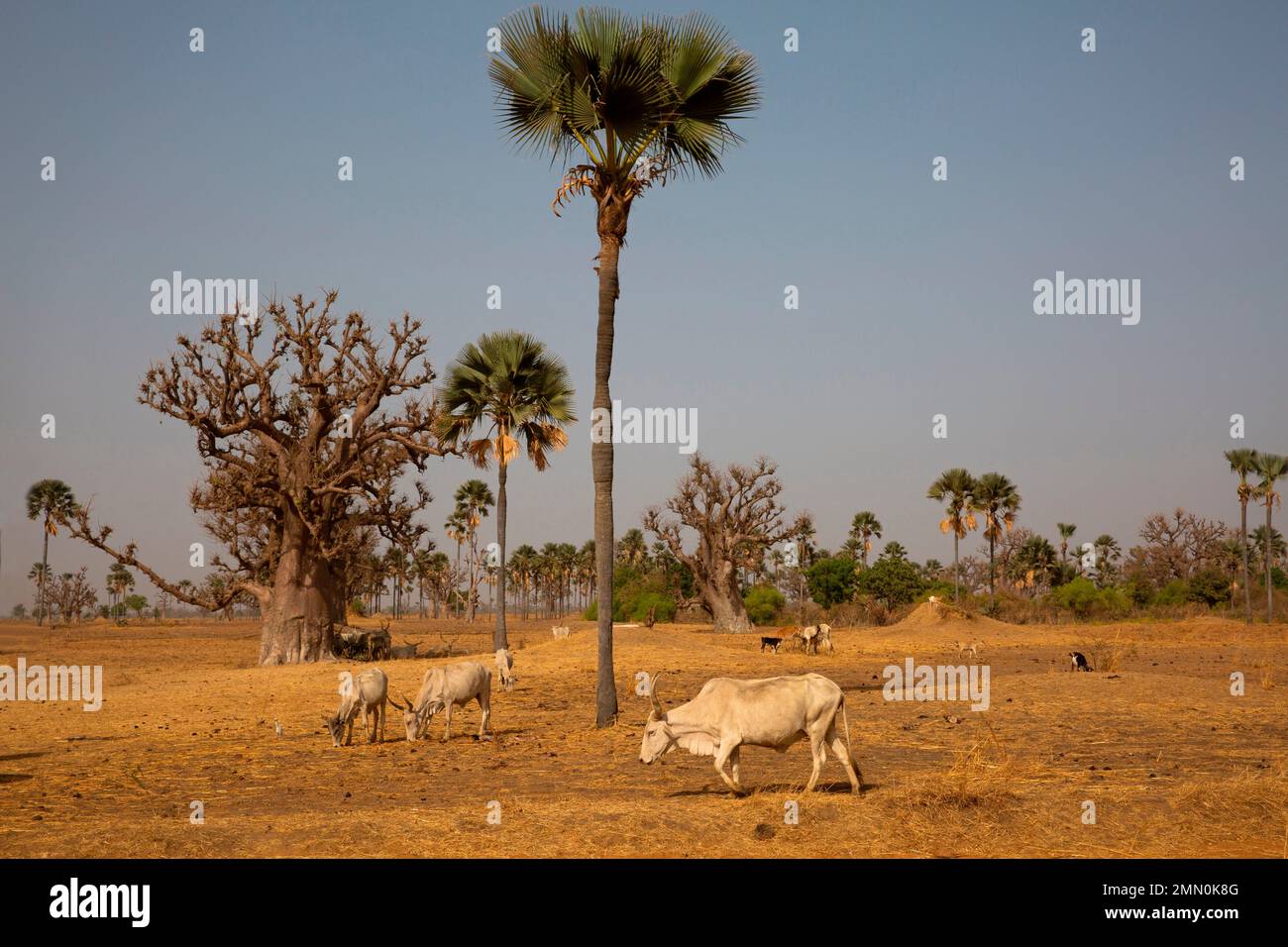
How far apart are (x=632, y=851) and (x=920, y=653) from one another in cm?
3460

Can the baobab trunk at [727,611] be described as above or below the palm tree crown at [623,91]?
below

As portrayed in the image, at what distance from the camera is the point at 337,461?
36.0 m

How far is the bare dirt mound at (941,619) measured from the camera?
175 ft

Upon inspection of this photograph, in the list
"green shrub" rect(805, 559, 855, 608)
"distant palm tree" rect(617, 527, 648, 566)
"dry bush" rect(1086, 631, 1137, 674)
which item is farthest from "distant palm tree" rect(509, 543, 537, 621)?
"dry bush" rect(1086, 631, 1137, 674)

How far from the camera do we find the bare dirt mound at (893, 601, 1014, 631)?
53281mm

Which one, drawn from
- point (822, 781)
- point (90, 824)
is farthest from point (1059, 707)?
point (90, 824)

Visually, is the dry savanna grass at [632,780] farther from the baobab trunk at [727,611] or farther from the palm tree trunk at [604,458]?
the baobab trunk at [727,611]

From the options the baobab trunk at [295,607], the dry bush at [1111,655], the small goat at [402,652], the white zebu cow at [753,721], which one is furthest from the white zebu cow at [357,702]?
the small goat at [402,652]

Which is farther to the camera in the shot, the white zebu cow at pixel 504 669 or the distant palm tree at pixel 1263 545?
the distant palm tree at pixel 1263 545

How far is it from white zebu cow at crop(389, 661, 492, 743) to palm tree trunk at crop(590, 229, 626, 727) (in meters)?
2.27

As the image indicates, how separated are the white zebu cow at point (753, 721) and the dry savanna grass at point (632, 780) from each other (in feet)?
1.77

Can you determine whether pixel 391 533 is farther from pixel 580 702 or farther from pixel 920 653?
pixel 920 653

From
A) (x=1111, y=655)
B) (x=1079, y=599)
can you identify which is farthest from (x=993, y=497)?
(x=1111, y=655)

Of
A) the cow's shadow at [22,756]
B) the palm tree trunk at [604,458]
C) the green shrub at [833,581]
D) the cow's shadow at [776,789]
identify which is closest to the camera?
the cow's shadow at [776,789]
